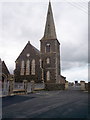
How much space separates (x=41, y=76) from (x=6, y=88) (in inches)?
761

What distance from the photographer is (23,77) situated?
39750 mm

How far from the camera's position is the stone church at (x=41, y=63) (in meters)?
39.2

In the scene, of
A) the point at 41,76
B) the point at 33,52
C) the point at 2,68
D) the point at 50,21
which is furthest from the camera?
the point at 50,21

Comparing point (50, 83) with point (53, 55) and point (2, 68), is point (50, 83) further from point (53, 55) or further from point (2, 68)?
point (2, 68)

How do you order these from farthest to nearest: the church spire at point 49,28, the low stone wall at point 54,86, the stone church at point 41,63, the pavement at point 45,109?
the church spire at point 49,28 → the stone church at point 41,63 → the low stone wall at point 54,86 → the pavement at point 45,109

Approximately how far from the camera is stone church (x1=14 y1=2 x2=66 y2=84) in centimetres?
3925

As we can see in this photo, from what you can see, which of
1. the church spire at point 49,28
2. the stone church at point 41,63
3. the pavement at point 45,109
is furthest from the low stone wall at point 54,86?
the pavement at point 45,109

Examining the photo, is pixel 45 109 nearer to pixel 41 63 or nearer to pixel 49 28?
pixel 41 63

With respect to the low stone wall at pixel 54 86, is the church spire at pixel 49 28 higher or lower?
higher

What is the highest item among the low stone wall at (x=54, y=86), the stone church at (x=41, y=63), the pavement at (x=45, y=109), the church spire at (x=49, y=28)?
the church spire at (x=49, y=28)

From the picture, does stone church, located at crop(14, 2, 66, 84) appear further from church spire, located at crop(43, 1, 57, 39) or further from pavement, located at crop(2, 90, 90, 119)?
pavement, located at crop(2, 90, 90, 119)

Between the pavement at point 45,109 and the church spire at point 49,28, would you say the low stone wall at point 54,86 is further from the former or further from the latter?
the pavement at point 45,109

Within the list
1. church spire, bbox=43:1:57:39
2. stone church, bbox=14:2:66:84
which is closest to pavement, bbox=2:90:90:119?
stone church, bbox=14:2:66:84

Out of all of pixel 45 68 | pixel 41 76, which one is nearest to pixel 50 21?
pixel 45 68
